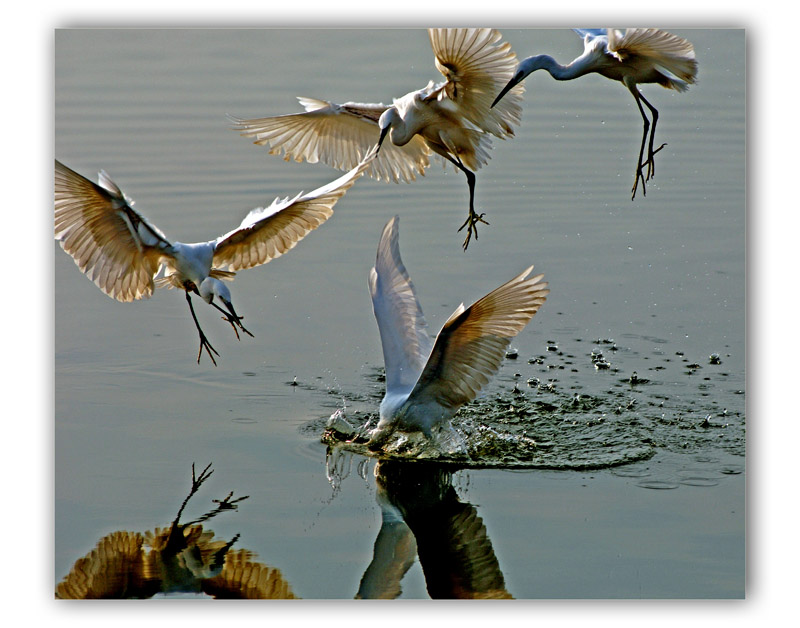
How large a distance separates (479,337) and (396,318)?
1.47 ft

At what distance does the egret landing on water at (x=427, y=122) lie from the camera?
3775mm

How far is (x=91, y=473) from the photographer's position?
391 cm

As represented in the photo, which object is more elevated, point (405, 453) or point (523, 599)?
point (405, 453)

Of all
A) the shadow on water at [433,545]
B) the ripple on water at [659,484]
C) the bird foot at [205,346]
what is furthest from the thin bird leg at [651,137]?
the bird foot at [205,346]

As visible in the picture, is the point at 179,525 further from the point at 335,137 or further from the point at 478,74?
the point at 478,74

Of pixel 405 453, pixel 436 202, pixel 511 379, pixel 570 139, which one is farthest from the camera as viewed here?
pixel 436 202

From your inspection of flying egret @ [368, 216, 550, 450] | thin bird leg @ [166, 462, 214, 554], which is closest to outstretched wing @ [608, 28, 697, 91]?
flying egret @ [368, 216, 550, 450]

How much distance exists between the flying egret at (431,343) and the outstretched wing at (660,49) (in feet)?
2.28

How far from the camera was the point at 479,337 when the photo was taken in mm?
3656

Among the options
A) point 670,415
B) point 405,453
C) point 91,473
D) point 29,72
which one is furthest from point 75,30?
point 670,415

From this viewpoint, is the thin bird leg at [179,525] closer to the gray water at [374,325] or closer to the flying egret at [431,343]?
the gray water at [374,325]

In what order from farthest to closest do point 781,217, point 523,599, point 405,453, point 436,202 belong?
point 436,202 < point 405,453 < point 781,217 < point 523,599

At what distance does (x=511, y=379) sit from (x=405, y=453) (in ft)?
2.17

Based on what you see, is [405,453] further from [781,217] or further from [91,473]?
[781,217]
